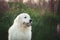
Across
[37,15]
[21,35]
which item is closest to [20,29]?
[21,35]

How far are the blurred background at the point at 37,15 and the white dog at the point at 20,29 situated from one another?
7 centimetres

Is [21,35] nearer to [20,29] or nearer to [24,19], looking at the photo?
[20,29]

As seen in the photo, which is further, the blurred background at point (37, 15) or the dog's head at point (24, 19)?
the blurred background at point (37, 15)

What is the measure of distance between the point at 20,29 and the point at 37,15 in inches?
8.7

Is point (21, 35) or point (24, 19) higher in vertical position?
point (24, 19)

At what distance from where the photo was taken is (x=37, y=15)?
1.79 metres

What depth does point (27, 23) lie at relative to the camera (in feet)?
5.47

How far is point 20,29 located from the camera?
1717 mm

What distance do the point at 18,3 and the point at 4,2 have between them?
0.14 m

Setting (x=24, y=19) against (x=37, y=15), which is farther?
(x=37, y=15)

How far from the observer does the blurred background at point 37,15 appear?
1773 mm

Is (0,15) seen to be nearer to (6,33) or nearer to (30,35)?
(6,33)

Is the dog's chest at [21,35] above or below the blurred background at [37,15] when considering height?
below

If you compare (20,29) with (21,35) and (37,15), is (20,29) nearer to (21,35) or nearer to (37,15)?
(21,35)
